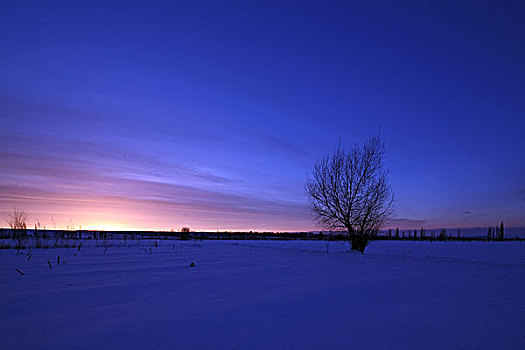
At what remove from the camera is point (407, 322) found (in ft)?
8.96

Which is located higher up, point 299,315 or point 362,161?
point 362,161

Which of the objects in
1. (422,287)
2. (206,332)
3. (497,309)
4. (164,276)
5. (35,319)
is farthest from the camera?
(164,276)

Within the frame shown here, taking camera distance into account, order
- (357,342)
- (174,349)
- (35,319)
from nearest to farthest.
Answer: (174,349), (357,342), (35,319)

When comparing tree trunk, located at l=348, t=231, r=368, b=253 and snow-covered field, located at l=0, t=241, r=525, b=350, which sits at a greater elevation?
snow-covered field, located at l=0, t=241, r=525, b=350

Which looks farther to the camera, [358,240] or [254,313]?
[358,240]

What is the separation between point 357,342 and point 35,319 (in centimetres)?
285

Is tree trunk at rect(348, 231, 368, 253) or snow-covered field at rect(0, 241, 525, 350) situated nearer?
snow-covered field at rect(0, 241, 525, 350)

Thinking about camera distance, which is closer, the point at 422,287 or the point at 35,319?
the point at 35,319

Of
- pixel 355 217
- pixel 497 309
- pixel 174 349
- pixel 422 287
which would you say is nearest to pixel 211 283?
pixel 174 349

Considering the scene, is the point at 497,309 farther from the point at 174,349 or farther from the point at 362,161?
the point at 362,161

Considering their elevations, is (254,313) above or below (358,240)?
above

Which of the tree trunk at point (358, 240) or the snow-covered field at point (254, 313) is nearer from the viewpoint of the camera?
the snow-covered field at point (254, 313)

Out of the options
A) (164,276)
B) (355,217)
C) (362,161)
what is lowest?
(164,276)

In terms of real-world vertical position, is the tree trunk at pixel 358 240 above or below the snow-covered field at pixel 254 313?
below
